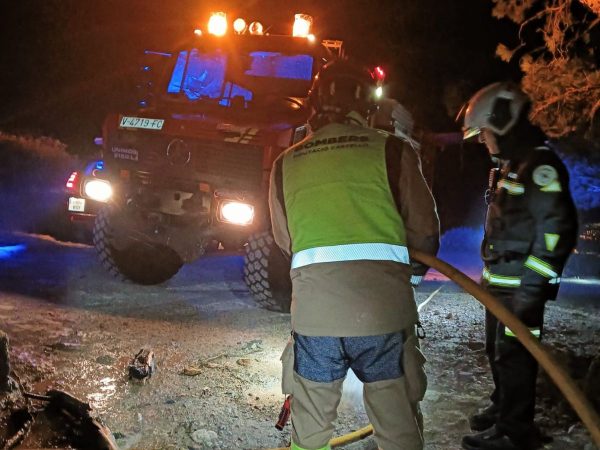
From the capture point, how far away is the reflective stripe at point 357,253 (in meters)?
2.29

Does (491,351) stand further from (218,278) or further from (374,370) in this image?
(218,278)

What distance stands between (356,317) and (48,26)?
22956mm

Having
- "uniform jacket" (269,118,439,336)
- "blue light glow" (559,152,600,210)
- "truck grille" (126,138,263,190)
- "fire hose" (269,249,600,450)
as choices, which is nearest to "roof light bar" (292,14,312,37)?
"truck grille" (126,138,263,190)

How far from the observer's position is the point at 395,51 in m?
18.2

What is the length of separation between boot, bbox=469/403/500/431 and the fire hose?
1.09 m

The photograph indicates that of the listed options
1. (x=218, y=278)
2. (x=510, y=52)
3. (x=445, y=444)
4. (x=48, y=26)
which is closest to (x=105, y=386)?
(x=445, y=444)

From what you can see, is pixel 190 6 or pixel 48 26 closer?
pixel 190 6

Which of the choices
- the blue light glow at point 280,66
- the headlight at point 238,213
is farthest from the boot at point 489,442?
the blue light glow at point 280,66

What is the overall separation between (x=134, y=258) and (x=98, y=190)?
38.1 inches

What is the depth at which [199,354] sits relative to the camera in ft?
15.7

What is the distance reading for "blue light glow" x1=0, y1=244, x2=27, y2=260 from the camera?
858cm

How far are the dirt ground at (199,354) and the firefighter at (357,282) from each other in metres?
1.08

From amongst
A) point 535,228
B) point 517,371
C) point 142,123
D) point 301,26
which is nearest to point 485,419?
point 517,371

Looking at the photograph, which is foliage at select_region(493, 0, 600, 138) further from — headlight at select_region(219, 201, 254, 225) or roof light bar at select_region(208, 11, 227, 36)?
headlight at select_region(219, 201, 254, 225)
